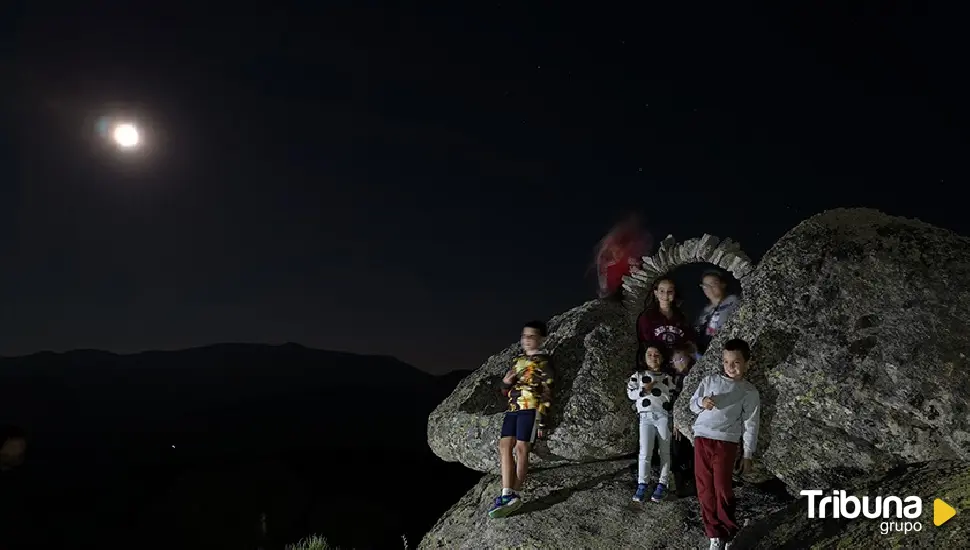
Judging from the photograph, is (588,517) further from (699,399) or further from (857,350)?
(857,350)

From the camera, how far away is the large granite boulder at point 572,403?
8.98 meters

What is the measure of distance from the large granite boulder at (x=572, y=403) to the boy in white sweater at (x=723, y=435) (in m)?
2.35

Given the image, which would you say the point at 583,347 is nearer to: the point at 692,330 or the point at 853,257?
the point at 692,330

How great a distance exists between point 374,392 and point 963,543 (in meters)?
105

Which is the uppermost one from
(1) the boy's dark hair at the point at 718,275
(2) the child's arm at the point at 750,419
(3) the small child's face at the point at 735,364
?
(1) the boy's dark hair at the point at 718,275

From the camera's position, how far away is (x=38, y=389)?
108m

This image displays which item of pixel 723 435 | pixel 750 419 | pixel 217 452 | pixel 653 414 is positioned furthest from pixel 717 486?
pixel 217 452

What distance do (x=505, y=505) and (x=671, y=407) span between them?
2471 mm

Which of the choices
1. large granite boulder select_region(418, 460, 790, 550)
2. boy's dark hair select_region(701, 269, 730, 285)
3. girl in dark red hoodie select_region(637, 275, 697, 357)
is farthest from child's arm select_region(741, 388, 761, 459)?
boy's dark hair select_region(701, 269, 730, 285)

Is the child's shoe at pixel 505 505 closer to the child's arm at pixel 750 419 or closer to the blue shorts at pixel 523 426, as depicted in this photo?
the blue shorts at pixel 523 426

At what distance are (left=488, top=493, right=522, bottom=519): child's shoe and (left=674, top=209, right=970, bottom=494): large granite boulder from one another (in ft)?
7.89

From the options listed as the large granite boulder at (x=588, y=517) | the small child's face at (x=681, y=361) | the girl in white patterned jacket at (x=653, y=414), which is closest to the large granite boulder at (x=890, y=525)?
the large granite boulder at (x=588, y=517)

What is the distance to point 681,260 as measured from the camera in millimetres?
9578

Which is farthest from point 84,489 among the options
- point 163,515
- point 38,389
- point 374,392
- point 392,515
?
point 38,389
